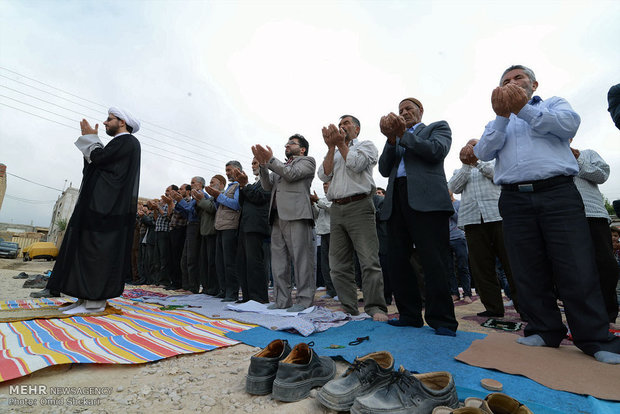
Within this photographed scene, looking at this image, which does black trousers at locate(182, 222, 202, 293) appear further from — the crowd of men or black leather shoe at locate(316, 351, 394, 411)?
black leather shoe at locate(316, 351, 394, 411)

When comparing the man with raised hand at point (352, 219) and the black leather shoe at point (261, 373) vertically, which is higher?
the man with raised hand at point (352, 219)

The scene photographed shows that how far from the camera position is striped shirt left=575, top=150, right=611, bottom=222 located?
9.59 ft

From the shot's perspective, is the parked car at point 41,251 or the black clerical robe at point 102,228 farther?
the parked car at point 41,251

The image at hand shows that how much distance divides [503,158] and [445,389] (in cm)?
181

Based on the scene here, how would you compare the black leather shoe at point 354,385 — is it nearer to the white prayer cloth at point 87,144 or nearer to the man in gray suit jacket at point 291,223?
the man in gray suit jacket at point 291,223

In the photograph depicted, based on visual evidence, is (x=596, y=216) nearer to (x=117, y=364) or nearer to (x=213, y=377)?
(x=213, y=377)

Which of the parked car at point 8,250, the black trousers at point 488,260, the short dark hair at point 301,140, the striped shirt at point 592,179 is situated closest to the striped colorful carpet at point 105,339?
the short dark hair at point 301,140

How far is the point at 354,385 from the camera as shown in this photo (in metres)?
1.36

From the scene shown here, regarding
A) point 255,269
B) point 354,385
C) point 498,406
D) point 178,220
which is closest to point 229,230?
point 255,269

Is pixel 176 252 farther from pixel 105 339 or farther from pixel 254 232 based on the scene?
pixel 105 339

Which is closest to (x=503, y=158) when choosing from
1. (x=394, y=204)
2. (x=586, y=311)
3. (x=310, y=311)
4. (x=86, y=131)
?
(x=394, y=204)

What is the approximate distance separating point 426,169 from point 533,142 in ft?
2.50

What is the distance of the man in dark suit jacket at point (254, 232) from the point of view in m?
4.29

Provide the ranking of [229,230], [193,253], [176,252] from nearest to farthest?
[229,230], [193,253], [176,252]
